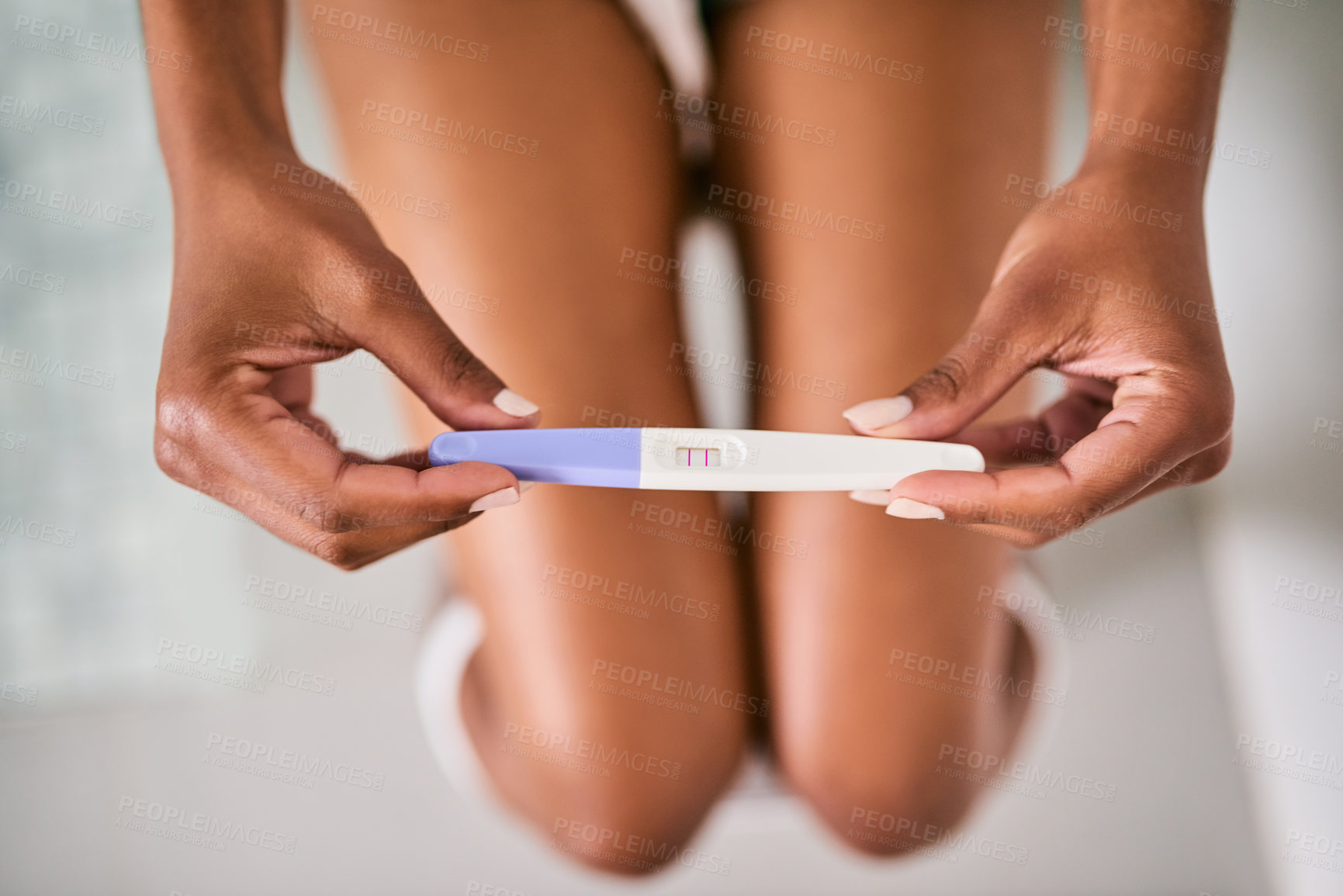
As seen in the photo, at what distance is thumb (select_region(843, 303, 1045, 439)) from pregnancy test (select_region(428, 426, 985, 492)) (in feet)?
0.07

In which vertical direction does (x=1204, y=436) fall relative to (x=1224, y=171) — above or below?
below

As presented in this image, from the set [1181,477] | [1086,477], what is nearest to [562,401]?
[1086,477]

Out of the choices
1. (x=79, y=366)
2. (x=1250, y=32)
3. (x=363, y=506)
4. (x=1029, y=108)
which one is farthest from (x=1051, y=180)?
(x=79, y=366)

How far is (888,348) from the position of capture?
0.47 m

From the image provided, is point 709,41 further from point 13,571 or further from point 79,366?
point 13,571

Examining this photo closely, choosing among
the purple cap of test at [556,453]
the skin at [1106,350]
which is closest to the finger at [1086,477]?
the skin at [1106,350]

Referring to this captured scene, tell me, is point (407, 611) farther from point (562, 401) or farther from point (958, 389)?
point (958, 389)

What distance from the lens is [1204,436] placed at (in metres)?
0.42

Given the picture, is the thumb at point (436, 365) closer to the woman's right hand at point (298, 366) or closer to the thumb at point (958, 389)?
the woman's right hand at point (298, 366)

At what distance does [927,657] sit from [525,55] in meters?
0.47

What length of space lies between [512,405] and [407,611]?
0.57 ft

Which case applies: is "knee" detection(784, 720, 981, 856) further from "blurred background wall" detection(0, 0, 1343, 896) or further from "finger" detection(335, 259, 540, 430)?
"finger" detection(335, 259, 540, 430)

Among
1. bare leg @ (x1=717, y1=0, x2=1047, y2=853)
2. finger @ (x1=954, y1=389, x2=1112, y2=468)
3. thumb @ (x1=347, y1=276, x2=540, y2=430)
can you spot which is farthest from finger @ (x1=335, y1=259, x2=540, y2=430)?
finger @ (x1=954, y1=389, x2=1112, y2=468)

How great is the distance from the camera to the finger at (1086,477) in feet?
1.20
